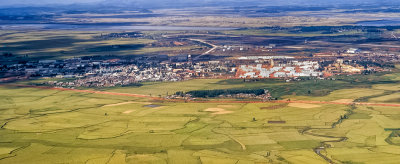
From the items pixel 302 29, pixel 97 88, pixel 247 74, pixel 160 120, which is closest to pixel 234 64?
pixel 247 74

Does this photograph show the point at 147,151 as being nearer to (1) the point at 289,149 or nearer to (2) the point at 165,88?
(1) the point at 289,149

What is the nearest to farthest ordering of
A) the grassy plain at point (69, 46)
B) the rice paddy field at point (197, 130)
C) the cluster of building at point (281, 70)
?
the rice paddy field at point (197, 130), the cluster of building at point (281, 70), the grassy plain at point (69, 46)

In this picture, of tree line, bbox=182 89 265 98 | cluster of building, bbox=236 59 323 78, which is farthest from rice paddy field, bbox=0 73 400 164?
cluster of building, bbox=236 59 323 78

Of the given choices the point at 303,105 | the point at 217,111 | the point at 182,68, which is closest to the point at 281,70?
the point at 182,68

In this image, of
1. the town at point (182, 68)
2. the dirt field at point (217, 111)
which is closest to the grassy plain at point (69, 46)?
the town at point (182, 68)

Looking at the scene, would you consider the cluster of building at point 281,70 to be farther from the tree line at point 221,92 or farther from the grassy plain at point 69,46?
the grassy plain at point 69,46

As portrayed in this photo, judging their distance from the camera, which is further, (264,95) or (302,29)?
(302,29)

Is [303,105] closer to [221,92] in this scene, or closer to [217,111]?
[217,111]

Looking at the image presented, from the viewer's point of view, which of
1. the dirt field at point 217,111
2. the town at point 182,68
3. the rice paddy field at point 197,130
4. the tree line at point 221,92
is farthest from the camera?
the town at point 182,68

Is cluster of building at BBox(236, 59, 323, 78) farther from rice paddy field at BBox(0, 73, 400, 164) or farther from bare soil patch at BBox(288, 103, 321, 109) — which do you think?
bare soil patch at BBox(288, 103, 321, 109)
